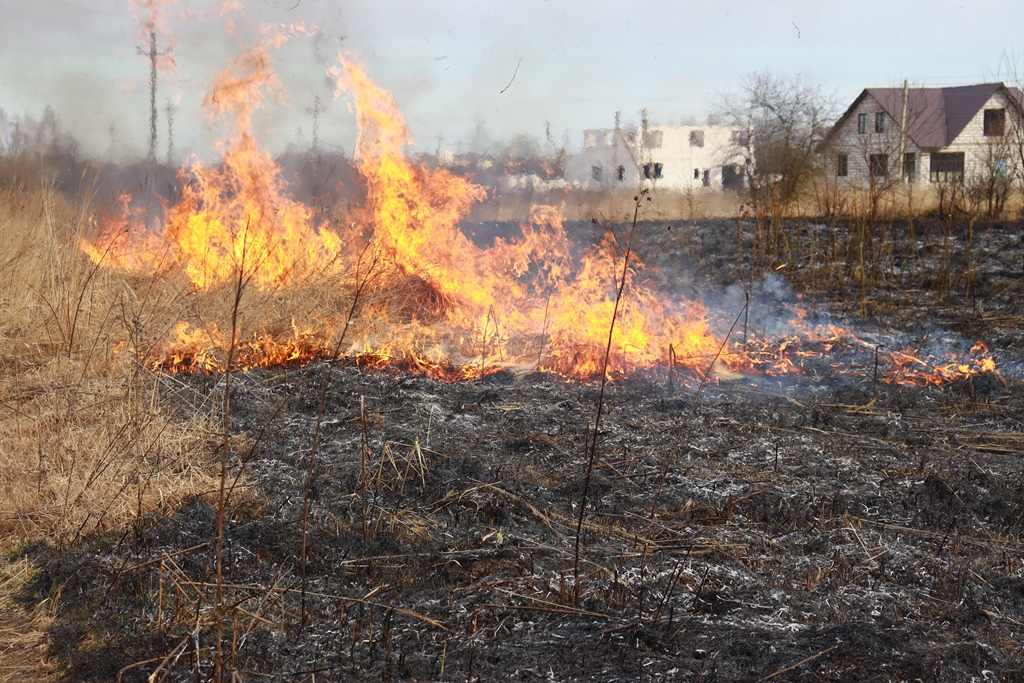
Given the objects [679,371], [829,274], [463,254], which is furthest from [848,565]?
[829,274]

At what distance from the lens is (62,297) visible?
694 cm

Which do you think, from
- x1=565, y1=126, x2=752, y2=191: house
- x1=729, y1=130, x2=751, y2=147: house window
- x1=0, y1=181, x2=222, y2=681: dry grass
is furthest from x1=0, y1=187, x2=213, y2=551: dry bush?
x1=729, y1=130, x2=751, y2=147: house window

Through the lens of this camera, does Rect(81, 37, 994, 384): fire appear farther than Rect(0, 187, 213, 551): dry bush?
Yes

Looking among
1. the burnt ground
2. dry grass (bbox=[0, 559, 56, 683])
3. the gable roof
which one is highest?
the gable roof

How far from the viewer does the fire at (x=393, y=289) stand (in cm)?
795

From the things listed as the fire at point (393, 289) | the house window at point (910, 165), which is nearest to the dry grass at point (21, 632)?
the fire at point (393, 289)

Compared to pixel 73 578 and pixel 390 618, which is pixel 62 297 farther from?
pixel 390 618

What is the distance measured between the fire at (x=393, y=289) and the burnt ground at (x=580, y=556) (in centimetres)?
163

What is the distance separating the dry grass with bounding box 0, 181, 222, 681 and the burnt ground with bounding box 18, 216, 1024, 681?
0.17 meters

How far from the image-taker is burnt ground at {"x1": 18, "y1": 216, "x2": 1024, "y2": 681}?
292cm

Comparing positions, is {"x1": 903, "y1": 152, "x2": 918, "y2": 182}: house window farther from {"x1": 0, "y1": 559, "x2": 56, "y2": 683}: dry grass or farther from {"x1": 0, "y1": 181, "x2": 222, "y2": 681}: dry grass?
{"x1": 0, "y1": 559, "x2": 56, "y2": 683}: dry grass

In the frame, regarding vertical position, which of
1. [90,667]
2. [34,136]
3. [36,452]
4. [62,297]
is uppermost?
[34,136]

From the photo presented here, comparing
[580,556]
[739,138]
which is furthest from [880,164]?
[739,138]

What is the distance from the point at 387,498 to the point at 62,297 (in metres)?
4.19
